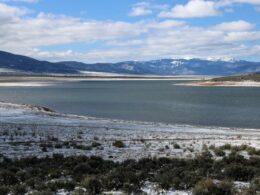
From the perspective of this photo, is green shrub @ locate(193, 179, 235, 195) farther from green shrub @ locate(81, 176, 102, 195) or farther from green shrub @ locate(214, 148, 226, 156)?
green shrub @ locate(214, 148, 226, 156)

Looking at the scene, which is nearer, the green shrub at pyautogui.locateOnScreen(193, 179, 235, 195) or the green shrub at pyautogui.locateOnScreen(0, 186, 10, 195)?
the green shrub at pyautogui.locateOnScreen(193, 179, 235, 195)

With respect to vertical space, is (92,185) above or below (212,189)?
below

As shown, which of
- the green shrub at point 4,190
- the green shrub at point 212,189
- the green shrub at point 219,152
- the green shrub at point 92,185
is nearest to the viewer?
the green shrub at point 212,189

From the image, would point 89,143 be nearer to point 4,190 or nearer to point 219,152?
point 219,152

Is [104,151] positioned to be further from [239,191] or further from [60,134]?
[239,191]

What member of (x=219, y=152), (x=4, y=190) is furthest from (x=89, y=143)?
(x=4, y=190)

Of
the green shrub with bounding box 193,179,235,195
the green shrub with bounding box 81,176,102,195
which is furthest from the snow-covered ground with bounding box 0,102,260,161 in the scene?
the green shrub with bounding box 193,179,235,195

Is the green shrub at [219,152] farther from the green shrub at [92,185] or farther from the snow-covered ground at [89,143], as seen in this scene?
the green shrub at [92,185]

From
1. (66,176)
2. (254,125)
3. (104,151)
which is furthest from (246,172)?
(254,125)

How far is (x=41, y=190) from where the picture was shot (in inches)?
492

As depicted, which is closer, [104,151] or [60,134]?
[104,151]

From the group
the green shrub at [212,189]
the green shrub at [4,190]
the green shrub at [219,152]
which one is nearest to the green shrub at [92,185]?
the green shrub at [4,190]

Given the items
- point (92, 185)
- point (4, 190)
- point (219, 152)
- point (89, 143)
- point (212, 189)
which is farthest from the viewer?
point (89, 143)

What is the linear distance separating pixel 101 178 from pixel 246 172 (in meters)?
4.97
